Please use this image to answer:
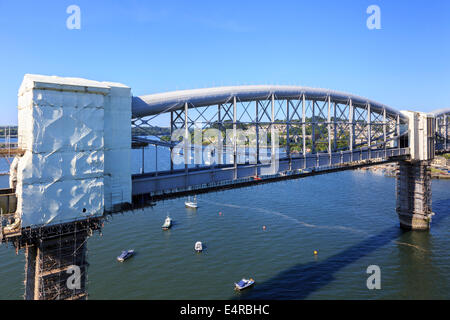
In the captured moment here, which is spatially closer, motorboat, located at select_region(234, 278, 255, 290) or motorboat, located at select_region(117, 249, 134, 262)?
motorboat, located at select_region(234, 278, 255, 290)

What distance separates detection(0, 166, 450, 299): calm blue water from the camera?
85.9 feet

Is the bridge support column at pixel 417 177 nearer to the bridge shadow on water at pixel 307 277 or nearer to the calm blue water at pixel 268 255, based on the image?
the calm blue water at pixel 268 255

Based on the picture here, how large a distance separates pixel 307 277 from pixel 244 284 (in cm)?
635

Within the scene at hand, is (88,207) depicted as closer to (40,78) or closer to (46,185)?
(46,185)

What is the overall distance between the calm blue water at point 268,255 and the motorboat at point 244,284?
1.56ft

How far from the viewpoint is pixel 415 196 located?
42031mm

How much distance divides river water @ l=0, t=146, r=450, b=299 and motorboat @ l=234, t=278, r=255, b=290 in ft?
2.07

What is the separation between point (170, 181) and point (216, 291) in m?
11.1

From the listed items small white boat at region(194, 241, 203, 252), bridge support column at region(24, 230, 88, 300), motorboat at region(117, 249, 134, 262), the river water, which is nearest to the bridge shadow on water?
the river water

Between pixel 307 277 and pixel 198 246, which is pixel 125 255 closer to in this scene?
pixel 198 246

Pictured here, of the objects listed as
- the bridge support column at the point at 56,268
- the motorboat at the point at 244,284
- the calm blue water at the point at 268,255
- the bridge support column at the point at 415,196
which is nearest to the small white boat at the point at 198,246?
the calm blue water at the point at 268,255

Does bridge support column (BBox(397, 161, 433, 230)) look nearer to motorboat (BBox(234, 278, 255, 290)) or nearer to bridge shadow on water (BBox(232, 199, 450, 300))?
bridge shadow on water (BBox(232, 199, 450, 300))

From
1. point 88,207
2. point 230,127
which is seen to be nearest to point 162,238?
point 230,127

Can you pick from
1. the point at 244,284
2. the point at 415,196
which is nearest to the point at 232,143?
the point at 244,284
